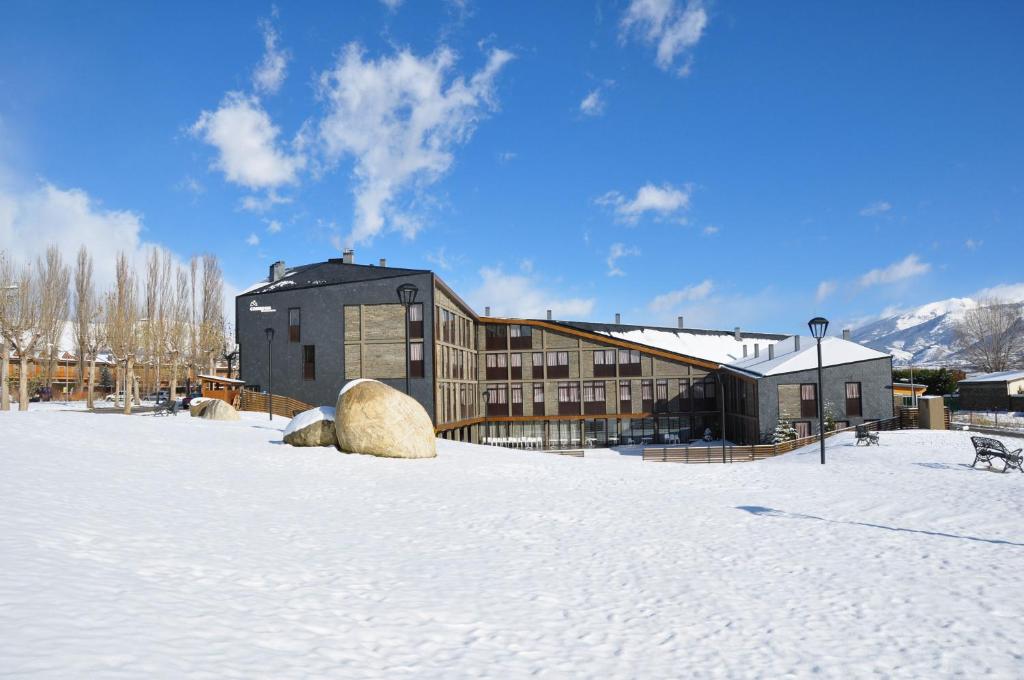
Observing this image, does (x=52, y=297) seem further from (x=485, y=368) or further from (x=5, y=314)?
(x=485, y=368)

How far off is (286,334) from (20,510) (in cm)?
3286

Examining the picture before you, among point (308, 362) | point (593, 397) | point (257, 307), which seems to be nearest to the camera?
point (308, 362)

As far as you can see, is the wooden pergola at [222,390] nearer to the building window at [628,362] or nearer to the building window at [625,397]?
the building window at [625,397]

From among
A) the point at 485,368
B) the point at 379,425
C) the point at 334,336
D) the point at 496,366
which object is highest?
the point at 334,336

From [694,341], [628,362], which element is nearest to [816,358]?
[628,362]

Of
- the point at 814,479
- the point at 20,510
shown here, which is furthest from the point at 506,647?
the point at 814,479

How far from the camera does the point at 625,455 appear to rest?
40.5 m

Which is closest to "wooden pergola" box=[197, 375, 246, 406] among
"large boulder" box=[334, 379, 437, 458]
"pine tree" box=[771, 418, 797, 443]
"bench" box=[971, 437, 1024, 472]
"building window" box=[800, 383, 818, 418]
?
"large boulder" box=[334, 379, 437, 458]

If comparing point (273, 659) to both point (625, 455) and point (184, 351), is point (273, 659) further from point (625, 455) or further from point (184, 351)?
point (184, 351)

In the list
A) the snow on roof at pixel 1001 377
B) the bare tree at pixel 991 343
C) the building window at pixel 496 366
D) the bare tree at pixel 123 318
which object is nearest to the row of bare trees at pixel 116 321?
the bare tree at pixel 123 318

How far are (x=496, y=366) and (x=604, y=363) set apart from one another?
349 inches

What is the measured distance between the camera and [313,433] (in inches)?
779

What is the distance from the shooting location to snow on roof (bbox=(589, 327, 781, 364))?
191 ft

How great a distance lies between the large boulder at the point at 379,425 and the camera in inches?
731
